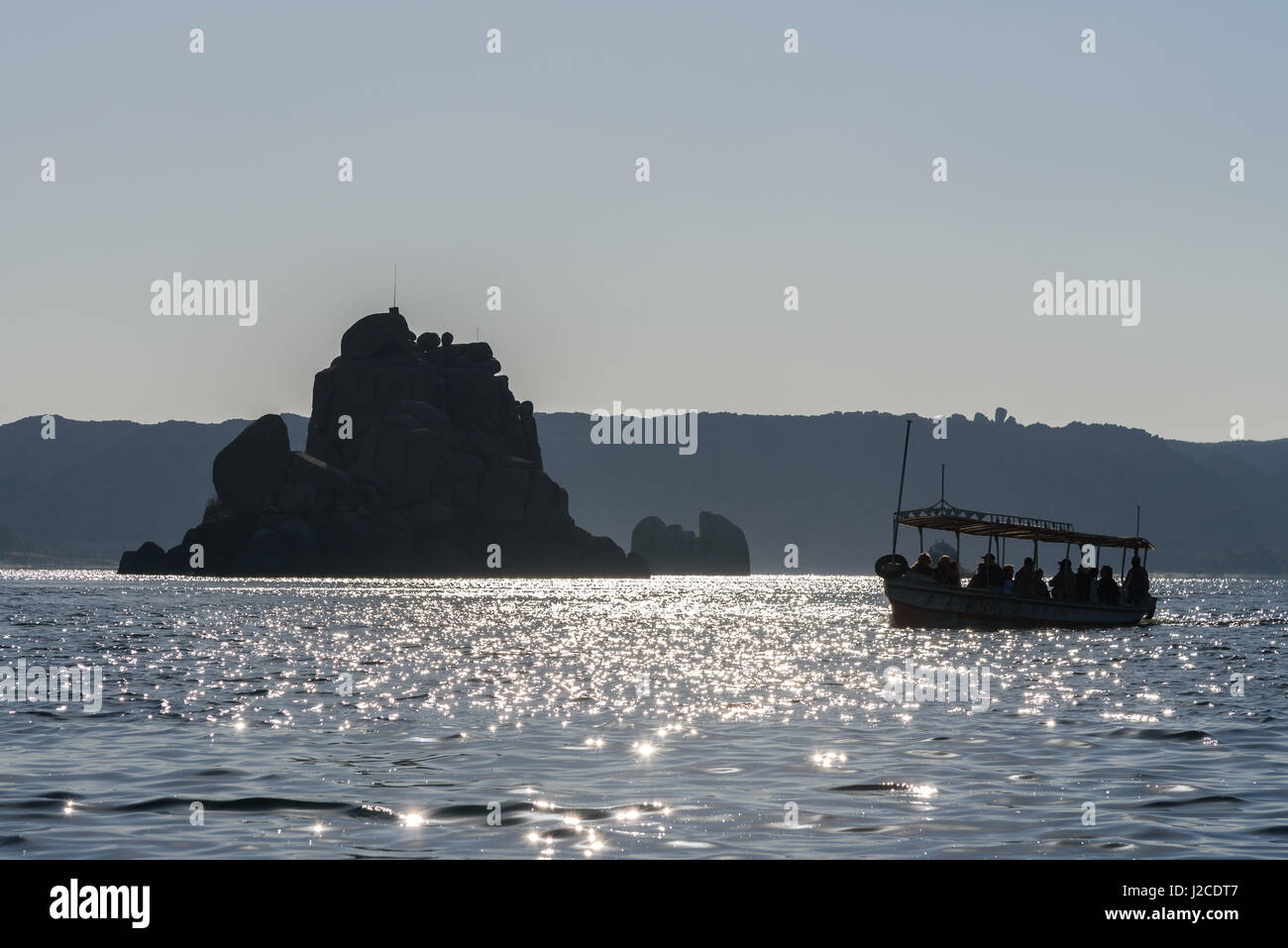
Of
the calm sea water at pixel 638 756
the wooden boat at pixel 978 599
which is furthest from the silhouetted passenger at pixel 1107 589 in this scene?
the calm sea water at pixel 638 756

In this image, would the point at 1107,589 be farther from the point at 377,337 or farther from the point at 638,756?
the point at 377,337

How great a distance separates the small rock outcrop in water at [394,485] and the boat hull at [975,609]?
10837 cm

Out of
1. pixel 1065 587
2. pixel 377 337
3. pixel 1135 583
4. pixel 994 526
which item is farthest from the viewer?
pixel 377 337

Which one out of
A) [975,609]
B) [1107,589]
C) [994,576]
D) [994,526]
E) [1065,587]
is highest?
[994,526]

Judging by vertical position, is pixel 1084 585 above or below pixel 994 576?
below

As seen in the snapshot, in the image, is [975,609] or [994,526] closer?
[975,609]

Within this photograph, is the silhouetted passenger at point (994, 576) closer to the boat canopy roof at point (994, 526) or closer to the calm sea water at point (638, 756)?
the boat canopy roof at point (994, 526)

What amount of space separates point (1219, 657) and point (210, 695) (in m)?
31.4

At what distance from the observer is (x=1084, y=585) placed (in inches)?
2386

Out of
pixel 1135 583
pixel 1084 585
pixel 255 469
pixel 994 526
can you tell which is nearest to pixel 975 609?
pixel 994 526

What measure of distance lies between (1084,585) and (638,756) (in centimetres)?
4507

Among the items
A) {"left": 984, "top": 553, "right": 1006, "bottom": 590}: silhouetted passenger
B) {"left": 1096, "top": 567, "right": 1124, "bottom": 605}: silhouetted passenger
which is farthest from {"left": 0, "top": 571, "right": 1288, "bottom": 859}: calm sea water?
{"left": 1096, "top": 567, "right": 1124, "bottom": 605}: silhouetted passenger

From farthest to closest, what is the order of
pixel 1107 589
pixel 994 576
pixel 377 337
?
pixel 377 337 → pixel 1107 589 → pixel 994 576
